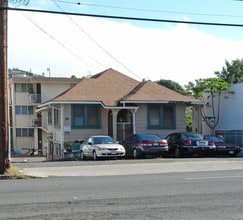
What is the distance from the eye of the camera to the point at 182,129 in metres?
35.6

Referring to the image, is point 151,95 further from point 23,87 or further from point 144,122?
point 23,87

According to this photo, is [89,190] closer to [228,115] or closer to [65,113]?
[65,113]

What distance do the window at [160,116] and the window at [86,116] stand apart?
3.79m

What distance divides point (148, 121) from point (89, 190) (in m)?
22.4

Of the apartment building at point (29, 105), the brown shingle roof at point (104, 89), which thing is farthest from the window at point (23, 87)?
the brown shingle roof at point (104, 89)

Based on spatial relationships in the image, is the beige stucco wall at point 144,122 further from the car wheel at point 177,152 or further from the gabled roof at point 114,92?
the car wheel at point 177,152

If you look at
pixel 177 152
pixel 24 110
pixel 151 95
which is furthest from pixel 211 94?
pixel 24 110

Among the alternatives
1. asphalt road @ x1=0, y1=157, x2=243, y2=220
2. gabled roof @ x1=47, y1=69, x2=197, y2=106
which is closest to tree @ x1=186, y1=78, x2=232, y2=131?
gabled roof @ x1=47, y1=69, x2=197, y2=106

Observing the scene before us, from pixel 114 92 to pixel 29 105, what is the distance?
26240 mm

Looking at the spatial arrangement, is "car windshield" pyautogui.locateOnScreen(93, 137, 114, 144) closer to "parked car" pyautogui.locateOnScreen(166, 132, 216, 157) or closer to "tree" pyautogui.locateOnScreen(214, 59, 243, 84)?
"parked car" pyautogui.locateOnScreen(166, 132, 216, 157)

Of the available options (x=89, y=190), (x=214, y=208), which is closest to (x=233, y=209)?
(x=214, y=208)

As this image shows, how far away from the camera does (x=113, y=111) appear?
33.5 meters

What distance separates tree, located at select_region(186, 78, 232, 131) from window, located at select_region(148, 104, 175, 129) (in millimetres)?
5134

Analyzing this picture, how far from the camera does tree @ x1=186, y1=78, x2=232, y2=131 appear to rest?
38531mm
